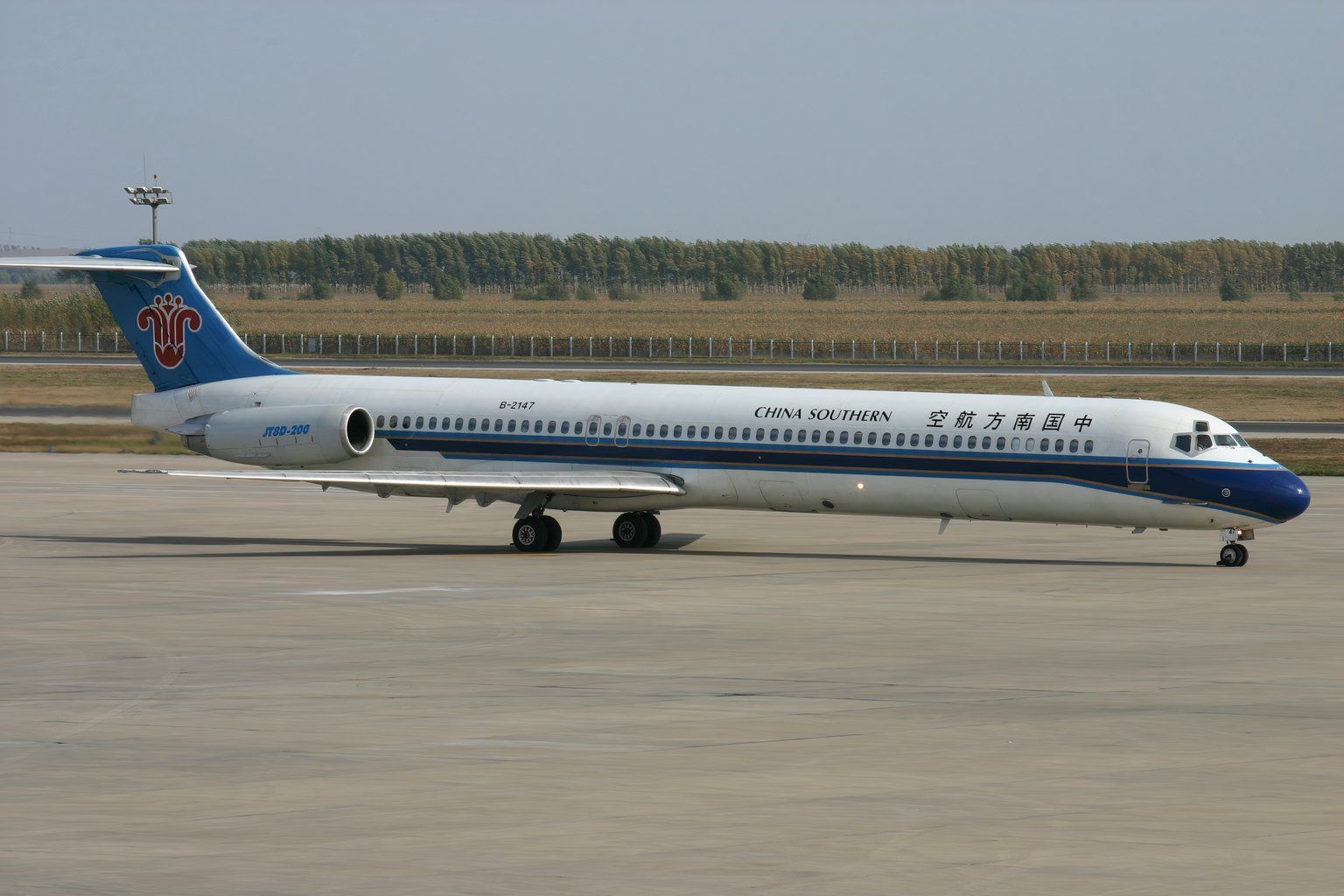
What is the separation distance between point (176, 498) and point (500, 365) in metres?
49.1

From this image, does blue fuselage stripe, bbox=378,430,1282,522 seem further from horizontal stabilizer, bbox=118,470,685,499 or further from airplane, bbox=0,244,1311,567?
horizontal stabilizer, bbox=118,470,685,499

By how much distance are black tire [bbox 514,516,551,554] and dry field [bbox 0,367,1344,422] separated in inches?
1379

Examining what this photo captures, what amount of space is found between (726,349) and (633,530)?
81.1m

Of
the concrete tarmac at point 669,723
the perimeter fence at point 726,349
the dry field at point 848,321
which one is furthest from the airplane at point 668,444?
the dry field at point 848,321

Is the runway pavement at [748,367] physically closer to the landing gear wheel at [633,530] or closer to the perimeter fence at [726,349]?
the perimeter fence at [726,349]

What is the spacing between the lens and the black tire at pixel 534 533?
36188mm

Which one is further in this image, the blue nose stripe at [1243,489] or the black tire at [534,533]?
the black tire at [534,533]

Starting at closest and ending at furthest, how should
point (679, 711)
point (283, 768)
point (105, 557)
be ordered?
point (283, 768) → point (679, 711) → point (105, 557)

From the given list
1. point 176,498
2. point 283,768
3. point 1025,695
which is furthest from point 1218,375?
point 283,768

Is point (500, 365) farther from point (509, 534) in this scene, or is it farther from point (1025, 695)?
point (1025, 695)

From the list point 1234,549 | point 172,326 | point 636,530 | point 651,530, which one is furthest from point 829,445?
point 172,326

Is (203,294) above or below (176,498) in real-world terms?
above

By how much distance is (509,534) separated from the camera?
40438mm

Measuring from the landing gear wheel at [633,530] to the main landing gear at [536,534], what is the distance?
1.31 meters
